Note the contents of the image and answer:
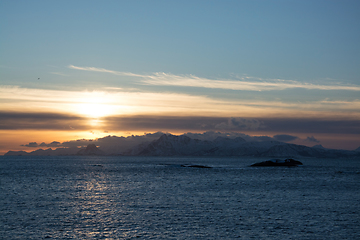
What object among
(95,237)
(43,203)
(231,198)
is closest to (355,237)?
(95,237)

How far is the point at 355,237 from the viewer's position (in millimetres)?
32812

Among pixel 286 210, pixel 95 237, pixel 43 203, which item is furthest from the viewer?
pixel 43 203

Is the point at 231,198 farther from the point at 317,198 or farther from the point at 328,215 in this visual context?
the point at 328,215

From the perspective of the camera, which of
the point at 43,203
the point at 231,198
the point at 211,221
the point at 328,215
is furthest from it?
the point at 231,198

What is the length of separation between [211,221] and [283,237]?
32.8 ft

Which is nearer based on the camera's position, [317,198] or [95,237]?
[95,237]

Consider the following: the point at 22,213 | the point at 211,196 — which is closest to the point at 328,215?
the point at 211,196

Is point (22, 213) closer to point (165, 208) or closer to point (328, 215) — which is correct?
point (165, 208)

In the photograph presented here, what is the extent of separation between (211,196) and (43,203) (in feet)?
101

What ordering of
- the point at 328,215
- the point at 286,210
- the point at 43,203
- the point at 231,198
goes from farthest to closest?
1. the point at 231,198
2. the point at 43,203
3. the point at 286,210
4. the point at 328,215

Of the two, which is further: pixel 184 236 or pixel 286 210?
pixel 286 210

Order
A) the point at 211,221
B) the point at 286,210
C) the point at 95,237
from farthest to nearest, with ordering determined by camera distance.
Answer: the point at 286,210 → the point at 211,221 → the point at 95,237

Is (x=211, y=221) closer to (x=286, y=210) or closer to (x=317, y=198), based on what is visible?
(x=286, y=210)

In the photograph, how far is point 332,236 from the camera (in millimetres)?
33250
